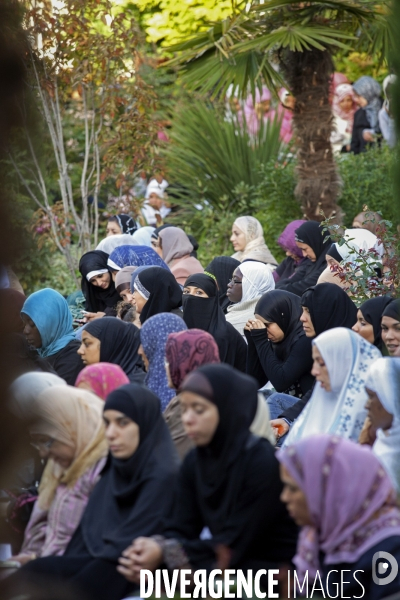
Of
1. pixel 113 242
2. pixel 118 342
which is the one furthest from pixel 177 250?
pixel 118 342

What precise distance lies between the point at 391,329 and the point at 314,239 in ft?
10.1

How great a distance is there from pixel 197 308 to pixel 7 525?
2568mm

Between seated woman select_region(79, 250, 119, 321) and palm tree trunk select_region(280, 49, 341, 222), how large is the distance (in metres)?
2.51

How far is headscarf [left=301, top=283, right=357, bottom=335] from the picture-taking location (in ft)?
18.4

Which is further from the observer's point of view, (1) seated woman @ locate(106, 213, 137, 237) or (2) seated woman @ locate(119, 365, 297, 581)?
(1) seated woman @ locate(106, 213, 137, 237)

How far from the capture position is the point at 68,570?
12.6ft

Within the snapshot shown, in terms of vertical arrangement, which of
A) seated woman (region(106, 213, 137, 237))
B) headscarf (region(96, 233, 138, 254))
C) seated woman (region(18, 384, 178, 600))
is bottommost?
seated woman (region(18, 384, 178, 600))

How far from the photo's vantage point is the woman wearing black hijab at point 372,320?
207 inches

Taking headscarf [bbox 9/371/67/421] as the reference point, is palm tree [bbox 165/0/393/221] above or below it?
above

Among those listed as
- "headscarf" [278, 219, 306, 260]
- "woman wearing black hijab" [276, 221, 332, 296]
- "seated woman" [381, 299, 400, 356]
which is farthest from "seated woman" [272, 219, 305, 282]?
"seated woman" [381, 299, 400, 356]

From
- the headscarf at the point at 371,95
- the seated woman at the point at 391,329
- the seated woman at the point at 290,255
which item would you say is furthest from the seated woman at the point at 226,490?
the headscarf at the point at 371,95

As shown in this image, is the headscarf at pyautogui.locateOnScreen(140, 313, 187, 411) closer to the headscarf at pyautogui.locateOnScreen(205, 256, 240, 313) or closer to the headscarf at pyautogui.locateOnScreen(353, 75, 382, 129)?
the headscarf at pyautogui.locateOnScreen(205, 256, 240, 313)

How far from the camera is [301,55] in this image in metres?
9.55

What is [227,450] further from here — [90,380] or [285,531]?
[90,380]
